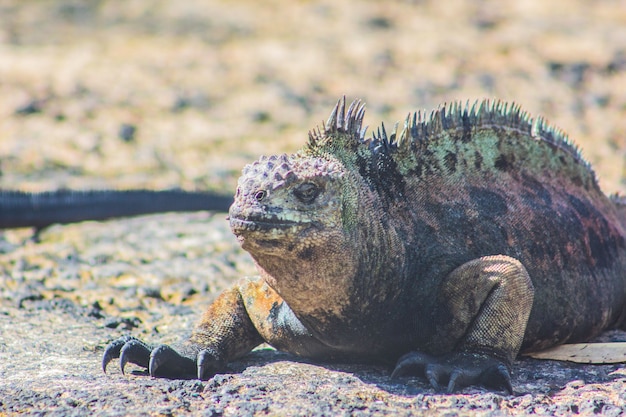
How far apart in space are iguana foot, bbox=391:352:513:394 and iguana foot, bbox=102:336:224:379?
76cm

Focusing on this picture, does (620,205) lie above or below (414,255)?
above

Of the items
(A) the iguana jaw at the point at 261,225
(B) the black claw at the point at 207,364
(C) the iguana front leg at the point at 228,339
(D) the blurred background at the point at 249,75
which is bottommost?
A: (B) the black claw at the point at 207,364

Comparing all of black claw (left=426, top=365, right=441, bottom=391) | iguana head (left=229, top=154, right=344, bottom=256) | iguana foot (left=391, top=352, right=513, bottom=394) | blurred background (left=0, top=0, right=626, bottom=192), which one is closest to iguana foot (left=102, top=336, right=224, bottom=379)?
→ iguana head (left=229, top=154, right=344, bottom=256)

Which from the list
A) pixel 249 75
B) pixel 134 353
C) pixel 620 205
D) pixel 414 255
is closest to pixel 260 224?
pixel 414 255

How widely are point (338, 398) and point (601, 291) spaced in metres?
1.54

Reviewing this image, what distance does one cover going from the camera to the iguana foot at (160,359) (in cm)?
338

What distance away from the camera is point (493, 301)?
10.9 ft

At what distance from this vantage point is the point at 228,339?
3.65m

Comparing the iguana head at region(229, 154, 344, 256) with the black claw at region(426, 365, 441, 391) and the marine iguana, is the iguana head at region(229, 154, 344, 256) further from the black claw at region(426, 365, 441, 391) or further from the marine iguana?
the black claw at region(426, 365, 441, 391)

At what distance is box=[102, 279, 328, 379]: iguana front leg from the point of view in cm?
343

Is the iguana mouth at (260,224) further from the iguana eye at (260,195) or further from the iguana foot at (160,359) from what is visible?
the iguana foot at (160,359)

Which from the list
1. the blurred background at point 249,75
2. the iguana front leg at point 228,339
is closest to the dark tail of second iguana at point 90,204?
the blurred background at point 249,75

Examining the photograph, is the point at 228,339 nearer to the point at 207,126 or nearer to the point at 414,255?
the point at 414,255

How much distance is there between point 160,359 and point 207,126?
5.49 meters
